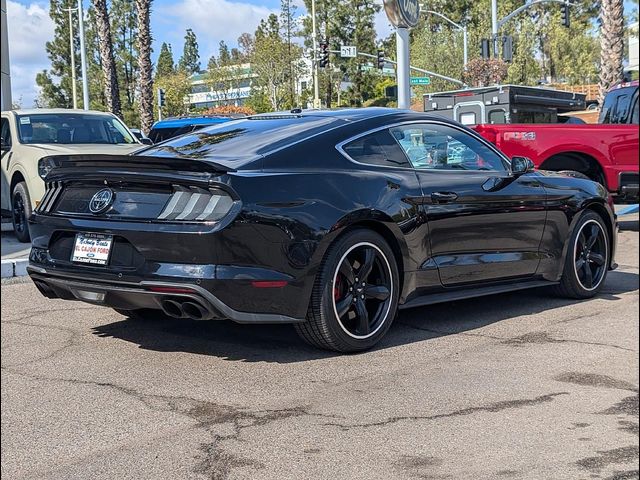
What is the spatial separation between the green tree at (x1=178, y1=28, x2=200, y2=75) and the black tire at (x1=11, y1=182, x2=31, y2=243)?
2.51m

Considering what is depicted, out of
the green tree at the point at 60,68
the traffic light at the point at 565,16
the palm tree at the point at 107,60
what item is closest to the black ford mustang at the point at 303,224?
the green tree at the point at 60,68

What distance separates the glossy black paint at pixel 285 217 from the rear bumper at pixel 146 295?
0.07 ft

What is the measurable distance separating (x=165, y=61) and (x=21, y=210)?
2809 millimetres

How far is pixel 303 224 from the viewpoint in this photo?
14.6 feet

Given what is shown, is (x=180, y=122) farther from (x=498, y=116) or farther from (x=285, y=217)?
(x=498, y=116)

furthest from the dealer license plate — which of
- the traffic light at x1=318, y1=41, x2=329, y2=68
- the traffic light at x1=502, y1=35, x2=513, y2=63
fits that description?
the traffic light at x1=502, y1=35, x2=513, y2=63

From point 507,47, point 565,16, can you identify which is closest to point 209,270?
point 507,47

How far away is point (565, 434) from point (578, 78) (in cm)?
2662

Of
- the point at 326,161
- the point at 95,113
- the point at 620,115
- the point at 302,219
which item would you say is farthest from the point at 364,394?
the point at 620,115

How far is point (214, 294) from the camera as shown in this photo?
4199mm

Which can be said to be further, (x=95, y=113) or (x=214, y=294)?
(x=95, y=113)

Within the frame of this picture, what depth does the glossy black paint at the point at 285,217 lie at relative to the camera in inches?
168

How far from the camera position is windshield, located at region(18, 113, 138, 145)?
33.6 ft

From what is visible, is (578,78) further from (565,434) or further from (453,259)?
(565,434)
